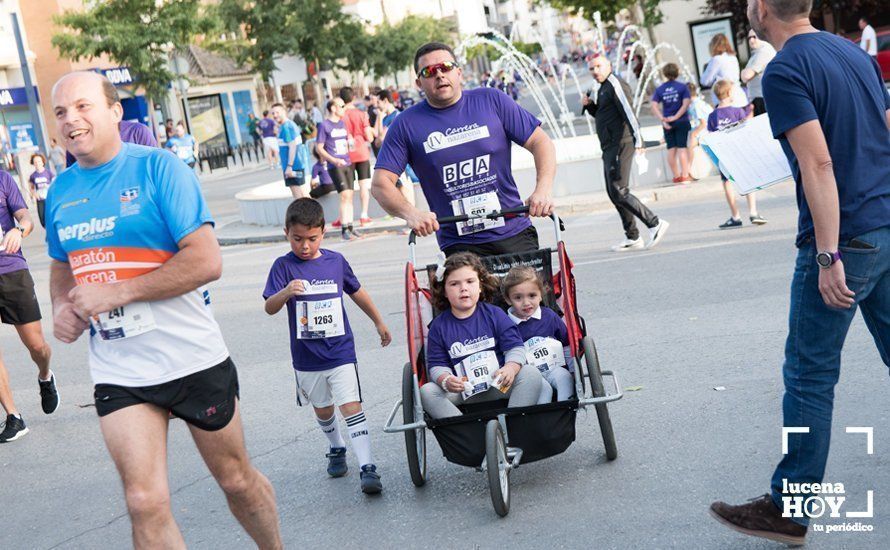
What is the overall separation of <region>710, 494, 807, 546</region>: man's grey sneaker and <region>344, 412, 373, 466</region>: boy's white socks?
206 centimetres

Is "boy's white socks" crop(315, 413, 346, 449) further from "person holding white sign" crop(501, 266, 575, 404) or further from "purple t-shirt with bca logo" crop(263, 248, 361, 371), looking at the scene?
"person holding white sign" crop(501, 266, 575, 404)

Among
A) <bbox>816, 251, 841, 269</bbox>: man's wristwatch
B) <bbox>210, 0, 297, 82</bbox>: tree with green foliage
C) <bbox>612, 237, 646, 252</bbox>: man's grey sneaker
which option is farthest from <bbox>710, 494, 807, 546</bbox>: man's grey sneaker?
<bbox>210, 0, 297, 82</bbox>: tree with green foliage

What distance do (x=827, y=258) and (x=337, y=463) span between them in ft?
10.0

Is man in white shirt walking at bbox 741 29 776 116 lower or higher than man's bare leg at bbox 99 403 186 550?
higher

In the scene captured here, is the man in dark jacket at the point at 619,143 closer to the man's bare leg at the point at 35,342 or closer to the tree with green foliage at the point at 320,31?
the man's bare leg at the point at 35,342

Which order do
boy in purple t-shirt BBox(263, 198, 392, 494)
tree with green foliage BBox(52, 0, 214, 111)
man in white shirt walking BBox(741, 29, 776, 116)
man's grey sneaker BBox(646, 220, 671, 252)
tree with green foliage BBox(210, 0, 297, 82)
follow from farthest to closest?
tree with green foliage BBox(210, 0, 297, 82) < tree with green foliage BBox(52, 0, 214, 111) < man in white shirt walking BBox(741, 29, 776, 116) < man's grey sneaker BBox(646, 220, 671, 252) < boy in purple t-shirt BBox(263, 198, 392, 494)

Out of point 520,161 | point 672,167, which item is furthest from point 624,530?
point 520,161

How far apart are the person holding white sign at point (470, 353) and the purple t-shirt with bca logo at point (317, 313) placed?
0.52 m

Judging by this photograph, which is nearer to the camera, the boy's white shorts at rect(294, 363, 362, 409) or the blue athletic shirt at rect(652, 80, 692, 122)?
the boy's white shorts at rect(294, 363, 362, 409)

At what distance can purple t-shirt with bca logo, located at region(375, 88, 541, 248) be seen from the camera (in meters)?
6.10

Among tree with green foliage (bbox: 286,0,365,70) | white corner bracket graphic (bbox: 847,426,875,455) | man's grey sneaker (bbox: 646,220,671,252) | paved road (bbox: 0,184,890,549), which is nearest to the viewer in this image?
paved road (bbox: 0,184,890,549)

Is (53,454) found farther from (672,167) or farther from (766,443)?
(672,167)

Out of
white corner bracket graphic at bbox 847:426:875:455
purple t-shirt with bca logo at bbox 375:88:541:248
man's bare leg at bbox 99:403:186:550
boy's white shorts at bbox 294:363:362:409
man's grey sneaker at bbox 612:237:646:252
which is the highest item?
purple t-shirt with bca logo at bbox 375:88:541:248

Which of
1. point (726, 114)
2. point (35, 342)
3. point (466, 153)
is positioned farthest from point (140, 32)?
point (466, 153)
